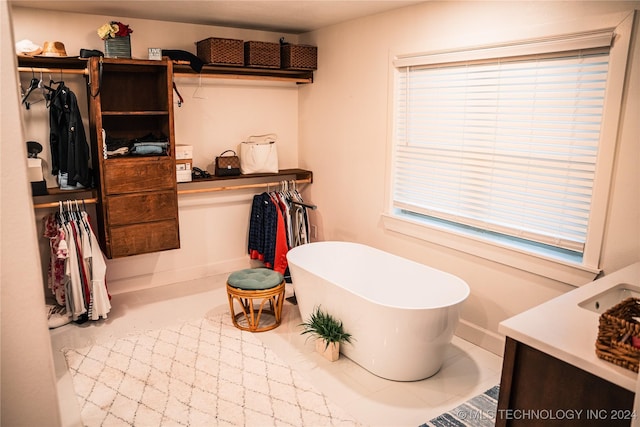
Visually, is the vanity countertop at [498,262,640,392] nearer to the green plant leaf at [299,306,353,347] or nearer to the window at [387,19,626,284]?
the window at [387,19,626,284]

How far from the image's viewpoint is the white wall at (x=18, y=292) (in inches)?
39.8

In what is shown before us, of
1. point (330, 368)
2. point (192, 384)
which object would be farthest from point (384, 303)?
point (192, 384)

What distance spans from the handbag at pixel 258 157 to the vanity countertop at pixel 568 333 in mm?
3107

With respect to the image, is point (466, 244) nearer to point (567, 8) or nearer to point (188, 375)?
point (567, 8)

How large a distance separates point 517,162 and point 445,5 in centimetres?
123

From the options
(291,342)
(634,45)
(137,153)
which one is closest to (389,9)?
(634,45)

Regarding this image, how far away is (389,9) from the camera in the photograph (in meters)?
3.68

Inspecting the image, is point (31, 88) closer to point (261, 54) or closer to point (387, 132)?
point (261, 54)

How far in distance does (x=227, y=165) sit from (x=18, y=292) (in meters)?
3.37

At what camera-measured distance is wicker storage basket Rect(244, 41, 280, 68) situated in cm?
418

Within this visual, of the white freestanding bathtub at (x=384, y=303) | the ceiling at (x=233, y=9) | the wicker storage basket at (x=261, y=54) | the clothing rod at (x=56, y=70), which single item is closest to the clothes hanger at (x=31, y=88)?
the clothing rod at (x=56, y=70)

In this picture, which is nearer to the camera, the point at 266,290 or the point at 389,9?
the point at 266,290

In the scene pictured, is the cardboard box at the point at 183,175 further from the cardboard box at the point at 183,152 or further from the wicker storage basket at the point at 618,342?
the wicker storage basket at the point at 618,342

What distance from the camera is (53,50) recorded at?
3412 millimetres
